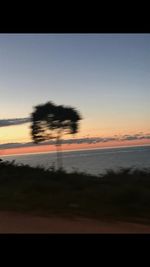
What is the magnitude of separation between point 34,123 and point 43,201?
15.0 metres

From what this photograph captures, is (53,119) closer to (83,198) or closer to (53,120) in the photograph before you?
(53,120)

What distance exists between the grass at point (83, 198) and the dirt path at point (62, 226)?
0.60 m

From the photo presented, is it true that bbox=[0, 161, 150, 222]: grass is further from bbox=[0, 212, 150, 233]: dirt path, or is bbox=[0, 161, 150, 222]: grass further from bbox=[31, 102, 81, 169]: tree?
bbox=[31, 102, 81, 169]: tree

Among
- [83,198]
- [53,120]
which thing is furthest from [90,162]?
[83,198]

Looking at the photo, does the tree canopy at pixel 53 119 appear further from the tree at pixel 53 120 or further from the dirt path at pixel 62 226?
the dirt path at pixel 62 226

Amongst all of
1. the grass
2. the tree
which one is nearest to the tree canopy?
the tree

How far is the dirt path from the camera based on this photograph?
9.09 m

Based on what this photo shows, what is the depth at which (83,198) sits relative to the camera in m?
12.1

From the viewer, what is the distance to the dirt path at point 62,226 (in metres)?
9.09
